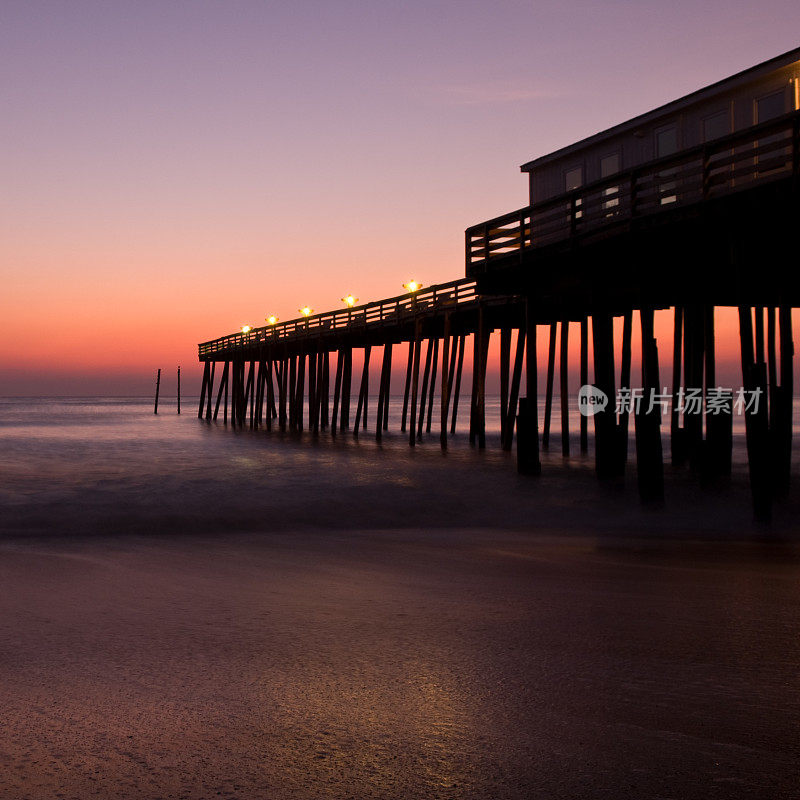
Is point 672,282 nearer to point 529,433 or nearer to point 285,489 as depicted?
point 529,433

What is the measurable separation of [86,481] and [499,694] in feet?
55.4

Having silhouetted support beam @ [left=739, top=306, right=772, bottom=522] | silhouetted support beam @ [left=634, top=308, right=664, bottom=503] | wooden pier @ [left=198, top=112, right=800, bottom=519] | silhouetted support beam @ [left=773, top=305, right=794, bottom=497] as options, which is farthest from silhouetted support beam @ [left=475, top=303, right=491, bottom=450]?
silhouetted support beam @ [left=739, top=306, right=772, bottom=522]

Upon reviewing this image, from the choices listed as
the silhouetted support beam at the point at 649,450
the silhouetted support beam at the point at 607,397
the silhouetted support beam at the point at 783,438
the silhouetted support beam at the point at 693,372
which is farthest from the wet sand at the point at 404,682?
the silhouetted support beam at the point at 693,372

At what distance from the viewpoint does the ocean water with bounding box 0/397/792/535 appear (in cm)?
1320

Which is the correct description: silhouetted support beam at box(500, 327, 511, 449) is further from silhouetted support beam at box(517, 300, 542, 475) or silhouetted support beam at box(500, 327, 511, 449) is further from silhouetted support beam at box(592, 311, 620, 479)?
silhouetted support beam at box(592, 311, 620, 479)

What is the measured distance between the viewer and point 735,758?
3.29m

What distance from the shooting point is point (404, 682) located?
433 cm

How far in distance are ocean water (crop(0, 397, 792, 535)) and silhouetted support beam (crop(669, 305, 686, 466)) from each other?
4.95 ft

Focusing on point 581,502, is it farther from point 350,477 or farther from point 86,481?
point 86,481

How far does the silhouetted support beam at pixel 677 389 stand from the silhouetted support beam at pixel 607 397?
465 centimetres

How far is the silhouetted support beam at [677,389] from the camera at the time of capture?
797 inches

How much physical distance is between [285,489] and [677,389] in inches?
404

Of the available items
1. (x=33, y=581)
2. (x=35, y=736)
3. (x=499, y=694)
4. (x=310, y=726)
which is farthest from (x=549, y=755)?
(x=33, y=581)

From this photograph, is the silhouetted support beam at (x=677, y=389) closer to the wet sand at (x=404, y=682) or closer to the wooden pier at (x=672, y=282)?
the wooden pier at (x=672, y=282)
